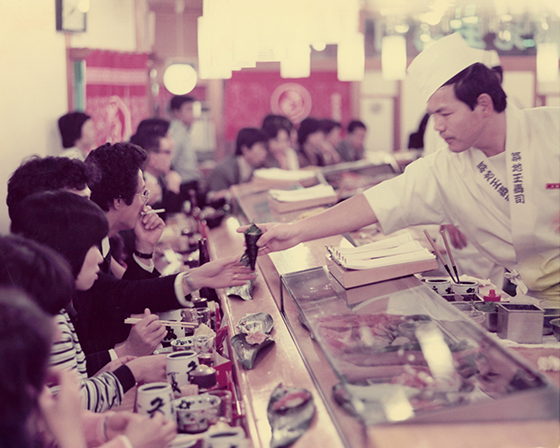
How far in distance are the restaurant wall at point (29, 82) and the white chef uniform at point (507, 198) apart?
7.50 feet

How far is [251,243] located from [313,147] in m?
6.72

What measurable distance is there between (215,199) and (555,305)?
3473 millimetres

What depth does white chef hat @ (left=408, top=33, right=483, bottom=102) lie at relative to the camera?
2494mm

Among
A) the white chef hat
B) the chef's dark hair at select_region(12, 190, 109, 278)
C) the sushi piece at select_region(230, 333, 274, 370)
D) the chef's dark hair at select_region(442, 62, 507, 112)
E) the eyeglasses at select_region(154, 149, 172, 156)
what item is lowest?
the sushi piece at select_region(230, 333, 274, 370)

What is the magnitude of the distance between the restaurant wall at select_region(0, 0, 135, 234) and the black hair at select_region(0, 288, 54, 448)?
2.71m

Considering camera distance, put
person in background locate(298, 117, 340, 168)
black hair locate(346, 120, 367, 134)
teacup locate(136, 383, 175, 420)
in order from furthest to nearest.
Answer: black hair locate(346, 120, 367, 134)
person in background locate(298, 117, 340, 168)
teacup locate(136, 383, 175, 420)

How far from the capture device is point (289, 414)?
152cm

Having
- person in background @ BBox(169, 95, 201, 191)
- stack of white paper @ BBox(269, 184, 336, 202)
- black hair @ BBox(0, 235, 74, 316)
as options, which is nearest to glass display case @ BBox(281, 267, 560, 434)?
black hair @ BBox(0, 235, 74, 316)

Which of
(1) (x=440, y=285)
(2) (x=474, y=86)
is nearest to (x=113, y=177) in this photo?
(1) (x=440, y=285)

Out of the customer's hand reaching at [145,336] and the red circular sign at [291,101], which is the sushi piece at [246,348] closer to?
the customer's hand reaching at [145,336]

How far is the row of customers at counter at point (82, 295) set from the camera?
1.14 metres

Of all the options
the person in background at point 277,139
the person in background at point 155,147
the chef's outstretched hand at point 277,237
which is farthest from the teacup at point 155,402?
the person in background at point 277,139

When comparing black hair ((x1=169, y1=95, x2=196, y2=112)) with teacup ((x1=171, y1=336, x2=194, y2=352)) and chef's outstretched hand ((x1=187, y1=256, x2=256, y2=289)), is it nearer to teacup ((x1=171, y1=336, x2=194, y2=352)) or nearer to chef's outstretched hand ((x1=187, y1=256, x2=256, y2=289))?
chef's outstretched hand ((x1=187, y1=256, x2=256, y2=289))

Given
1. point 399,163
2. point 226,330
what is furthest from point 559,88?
point 226,330
